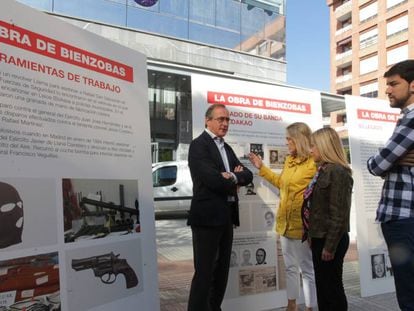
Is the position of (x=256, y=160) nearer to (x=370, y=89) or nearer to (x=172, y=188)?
(x=172, y=188)

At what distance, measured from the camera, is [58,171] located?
3104 mm

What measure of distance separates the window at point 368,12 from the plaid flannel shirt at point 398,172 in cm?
5500

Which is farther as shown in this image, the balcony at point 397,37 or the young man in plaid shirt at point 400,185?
the balcony at point 397,37

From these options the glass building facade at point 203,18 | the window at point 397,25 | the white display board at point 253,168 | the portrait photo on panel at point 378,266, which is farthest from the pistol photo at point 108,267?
the window at point 397,25

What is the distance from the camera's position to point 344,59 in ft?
190

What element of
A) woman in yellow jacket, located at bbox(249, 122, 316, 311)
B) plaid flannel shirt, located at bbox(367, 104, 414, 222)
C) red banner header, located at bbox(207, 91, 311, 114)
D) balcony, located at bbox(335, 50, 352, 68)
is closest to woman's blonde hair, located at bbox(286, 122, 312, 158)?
woman in yellow jacket, located at bbox(249, 122, 316, 311)

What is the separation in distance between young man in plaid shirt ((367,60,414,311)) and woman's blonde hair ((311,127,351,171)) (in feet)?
2.86

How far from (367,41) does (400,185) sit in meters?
55.1

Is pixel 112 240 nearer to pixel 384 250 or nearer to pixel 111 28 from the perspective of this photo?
pixel 384 250

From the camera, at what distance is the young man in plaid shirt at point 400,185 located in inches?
109

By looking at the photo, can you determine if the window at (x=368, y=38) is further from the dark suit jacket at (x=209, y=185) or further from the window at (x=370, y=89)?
the dark suit jacket at (x=209, y=185)

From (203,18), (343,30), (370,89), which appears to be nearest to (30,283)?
(203,18)

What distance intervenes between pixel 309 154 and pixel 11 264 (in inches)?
110

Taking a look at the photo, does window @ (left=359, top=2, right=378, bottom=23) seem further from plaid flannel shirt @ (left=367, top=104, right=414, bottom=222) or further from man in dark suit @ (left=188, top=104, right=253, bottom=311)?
plaid flannel shirt @ (left=367, top=104, right=414, bottom=222)
